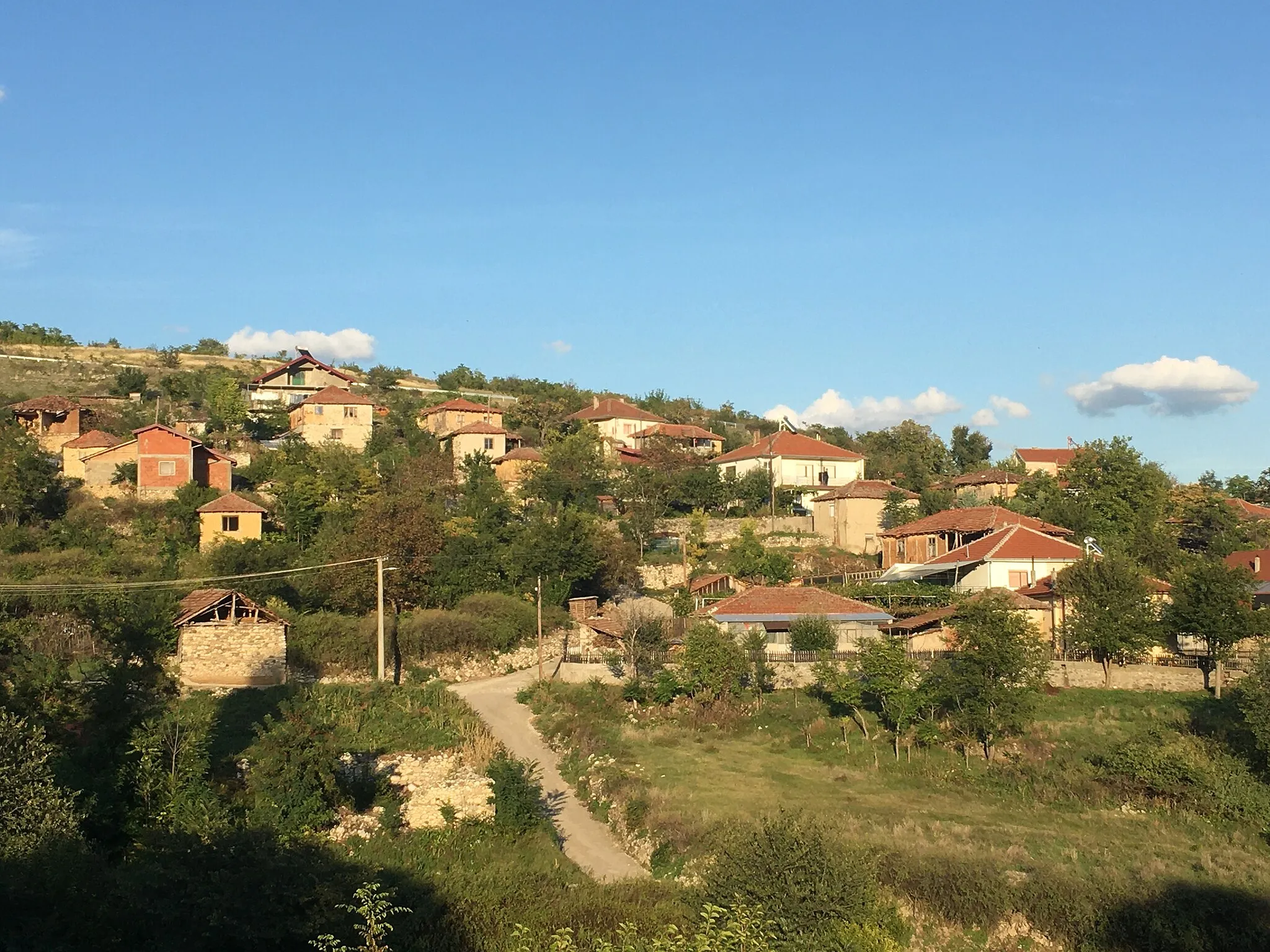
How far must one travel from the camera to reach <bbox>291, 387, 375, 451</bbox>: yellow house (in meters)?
58.6

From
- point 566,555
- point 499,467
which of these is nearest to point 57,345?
point 499,467

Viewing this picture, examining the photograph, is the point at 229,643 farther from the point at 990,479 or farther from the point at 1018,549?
the point at 990,479

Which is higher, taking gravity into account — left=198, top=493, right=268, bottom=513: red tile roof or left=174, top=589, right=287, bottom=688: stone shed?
left=198, top=493, right=268, bottom=513: red tile roof

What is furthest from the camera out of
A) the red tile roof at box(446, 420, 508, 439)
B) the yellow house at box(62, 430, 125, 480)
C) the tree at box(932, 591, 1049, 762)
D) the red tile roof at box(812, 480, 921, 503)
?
the red tile roof at box(446, 420, 508, 439)

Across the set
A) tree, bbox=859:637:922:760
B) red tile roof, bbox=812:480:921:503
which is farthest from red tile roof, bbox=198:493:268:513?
red tile roof, bbox=812:480:921:503

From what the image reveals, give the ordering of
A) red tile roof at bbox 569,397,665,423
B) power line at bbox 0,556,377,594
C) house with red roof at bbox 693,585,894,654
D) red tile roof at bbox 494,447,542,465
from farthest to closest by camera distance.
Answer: red tile roof at bbox 569,397,665,423 → red tile roof at bbox 494,447,542,465 → house with red roof at bbox 693,585,894,654 → power line at bbox 0,556,377,594

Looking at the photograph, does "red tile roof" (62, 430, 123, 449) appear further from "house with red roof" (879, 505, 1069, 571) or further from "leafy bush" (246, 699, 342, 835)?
"house with red roof" (879, 505, 1069, 571)

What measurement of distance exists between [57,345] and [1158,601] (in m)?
78.4

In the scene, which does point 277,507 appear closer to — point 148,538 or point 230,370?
point 148,538

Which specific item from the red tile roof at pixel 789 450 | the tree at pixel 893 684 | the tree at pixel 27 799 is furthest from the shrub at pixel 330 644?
the red tile roof at pixel 789 450

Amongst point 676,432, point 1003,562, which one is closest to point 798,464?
point 676,432

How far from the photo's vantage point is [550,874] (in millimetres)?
21359

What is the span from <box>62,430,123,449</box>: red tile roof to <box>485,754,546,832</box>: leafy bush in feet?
102

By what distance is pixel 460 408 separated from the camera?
208ft
